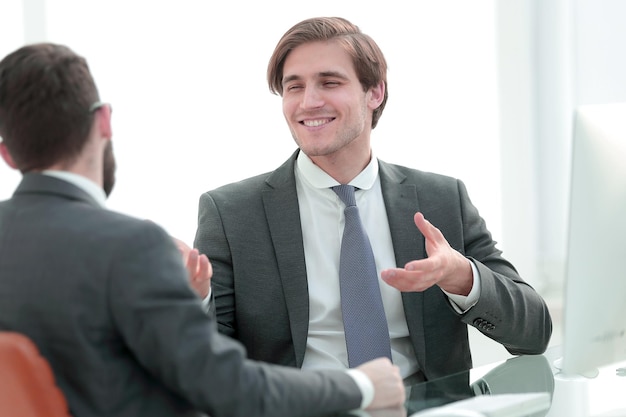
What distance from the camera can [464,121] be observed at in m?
4.78

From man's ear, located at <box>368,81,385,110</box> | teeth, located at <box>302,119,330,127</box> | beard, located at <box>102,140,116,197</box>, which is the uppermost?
beard, located at <box>102,140,116,197</box>

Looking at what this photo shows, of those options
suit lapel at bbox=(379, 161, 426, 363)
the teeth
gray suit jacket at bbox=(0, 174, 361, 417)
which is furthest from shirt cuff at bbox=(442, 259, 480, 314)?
gray suit jacket at bbox=(0, 174, 361, 417)

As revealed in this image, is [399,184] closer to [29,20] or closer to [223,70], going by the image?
[223,70]

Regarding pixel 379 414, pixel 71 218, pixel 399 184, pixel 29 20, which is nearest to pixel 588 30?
pixel 399 184

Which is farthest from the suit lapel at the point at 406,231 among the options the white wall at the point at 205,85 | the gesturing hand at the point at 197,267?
the white wall at the point at 205,85

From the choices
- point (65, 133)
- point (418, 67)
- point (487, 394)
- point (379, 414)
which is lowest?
point (487, 394)

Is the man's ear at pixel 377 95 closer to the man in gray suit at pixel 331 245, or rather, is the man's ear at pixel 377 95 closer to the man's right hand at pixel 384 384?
the man in gray suit at pixel 331 245

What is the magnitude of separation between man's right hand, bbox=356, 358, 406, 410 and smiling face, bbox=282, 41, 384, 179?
1139 millimetres

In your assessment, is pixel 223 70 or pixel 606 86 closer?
pixel 223 70

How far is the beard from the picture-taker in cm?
154

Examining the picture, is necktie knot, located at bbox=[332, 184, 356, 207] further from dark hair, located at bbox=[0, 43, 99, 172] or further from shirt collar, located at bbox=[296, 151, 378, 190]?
dark hair, located at bbox=[0, 43, 99, 172]

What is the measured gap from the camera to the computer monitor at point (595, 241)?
5.53 feet

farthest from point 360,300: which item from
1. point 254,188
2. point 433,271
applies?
point 254,188

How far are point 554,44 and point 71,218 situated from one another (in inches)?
156
